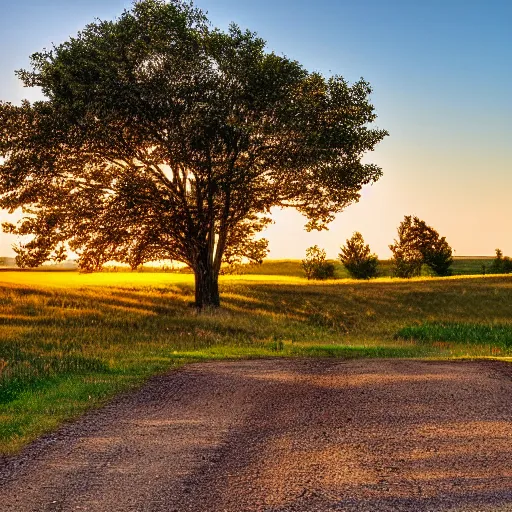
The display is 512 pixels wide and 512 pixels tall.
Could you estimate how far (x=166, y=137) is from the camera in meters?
34.5

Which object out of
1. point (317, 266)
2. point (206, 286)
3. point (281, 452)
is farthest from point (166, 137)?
point (317, 266)

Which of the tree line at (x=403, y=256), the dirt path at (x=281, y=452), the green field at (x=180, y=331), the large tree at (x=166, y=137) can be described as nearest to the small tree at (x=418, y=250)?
the tree line at (x=403, y=256)

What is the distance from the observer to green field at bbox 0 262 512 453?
51.6 feet

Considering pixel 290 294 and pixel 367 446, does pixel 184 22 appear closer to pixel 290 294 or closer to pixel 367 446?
pixel 290 294

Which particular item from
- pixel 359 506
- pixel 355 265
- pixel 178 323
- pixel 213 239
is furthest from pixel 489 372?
pixel 355 265

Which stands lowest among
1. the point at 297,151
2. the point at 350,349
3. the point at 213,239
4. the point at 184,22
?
the point at 350,349

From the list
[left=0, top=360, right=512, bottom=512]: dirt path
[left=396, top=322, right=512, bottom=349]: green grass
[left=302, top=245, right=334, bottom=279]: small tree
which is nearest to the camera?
[left=0, top=360, right=512, bottom=512]: dirt path

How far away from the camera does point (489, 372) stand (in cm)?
1727

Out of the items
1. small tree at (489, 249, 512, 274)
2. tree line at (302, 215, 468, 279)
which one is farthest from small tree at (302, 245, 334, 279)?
small tree at (489, 249, 512, 274)

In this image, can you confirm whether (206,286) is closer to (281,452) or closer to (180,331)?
(180,331)

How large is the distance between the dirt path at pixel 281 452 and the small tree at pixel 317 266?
71.8 m

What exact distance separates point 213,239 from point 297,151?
25.9 ft

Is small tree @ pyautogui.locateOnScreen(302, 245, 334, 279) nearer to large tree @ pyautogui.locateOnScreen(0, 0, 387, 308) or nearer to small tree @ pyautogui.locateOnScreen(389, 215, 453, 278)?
small tree @ pyautogui.locateOnScreen(389, 215, 453, 278)

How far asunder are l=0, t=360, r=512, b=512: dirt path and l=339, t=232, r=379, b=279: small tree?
7474 cm
